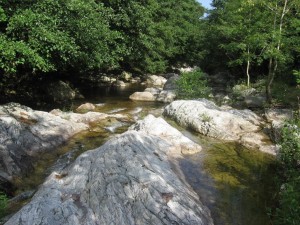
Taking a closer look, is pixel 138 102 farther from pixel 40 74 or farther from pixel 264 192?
pixel 264 192

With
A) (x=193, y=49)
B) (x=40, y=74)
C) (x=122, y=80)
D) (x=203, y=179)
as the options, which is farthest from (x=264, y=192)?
(x=193, y=49)

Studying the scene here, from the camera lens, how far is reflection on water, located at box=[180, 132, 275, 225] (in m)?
8.55

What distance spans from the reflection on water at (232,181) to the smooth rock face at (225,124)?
2.61ft

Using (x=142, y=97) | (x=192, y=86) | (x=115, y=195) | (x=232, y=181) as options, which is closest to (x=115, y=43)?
(x=142, y=97)

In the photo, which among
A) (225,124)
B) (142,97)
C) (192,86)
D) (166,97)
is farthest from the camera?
(142,97)

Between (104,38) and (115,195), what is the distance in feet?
48.8

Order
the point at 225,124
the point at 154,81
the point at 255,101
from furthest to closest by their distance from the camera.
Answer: the point at 154,81
the point at 255,101
the point at 225,124

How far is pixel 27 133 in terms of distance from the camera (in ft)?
41.4

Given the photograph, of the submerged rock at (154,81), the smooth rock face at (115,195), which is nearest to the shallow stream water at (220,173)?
the smooth rock face at (115,195)

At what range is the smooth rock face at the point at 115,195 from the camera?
22.6ft

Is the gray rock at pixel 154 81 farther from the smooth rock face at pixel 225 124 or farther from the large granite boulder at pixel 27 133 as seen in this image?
the large granite boulder at pixel 27 133

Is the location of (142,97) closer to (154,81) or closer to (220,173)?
(154,81)

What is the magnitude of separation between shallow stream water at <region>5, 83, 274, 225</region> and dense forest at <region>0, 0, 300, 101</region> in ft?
12.4

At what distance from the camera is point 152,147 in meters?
11.1
